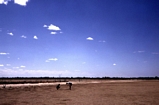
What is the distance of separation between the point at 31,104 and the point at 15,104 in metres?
1.61

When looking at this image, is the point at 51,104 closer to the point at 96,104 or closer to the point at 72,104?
the point at 72,104

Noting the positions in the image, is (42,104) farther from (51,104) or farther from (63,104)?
(63,104)

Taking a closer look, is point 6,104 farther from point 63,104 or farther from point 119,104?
point 119,104

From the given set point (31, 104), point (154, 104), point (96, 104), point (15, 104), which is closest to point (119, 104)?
point (96, 104)

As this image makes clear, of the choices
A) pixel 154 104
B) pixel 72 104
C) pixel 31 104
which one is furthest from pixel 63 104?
pixel 154 104

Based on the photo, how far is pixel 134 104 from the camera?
18.0 m

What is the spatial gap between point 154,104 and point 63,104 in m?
9.36

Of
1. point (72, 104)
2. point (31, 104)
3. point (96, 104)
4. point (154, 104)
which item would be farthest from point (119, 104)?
point (31, 104)

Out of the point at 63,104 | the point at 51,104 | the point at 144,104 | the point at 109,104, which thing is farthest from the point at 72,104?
the point at 144,104

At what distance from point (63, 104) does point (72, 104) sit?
93 centimetres

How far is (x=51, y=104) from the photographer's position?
17719 mm

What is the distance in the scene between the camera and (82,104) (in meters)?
17.8

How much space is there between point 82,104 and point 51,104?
3.16 meters

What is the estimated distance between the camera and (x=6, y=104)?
57.4 ft
